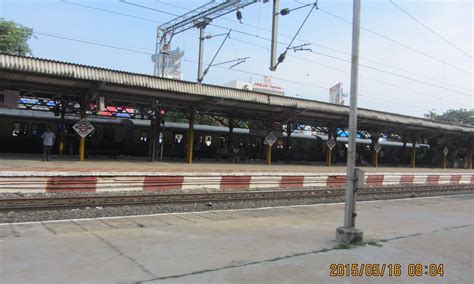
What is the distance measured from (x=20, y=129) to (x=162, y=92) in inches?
394

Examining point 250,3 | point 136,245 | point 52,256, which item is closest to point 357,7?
point 136,245

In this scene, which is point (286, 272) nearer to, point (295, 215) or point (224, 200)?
point (295, 215)

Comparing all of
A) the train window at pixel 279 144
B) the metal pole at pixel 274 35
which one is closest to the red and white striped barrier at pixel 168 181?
the metal pole at pixel 274 35

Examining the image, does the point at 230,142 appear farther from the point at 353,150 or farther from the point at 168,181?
the point at 353,150

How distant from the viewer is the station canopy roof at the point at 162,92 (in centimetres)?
1806

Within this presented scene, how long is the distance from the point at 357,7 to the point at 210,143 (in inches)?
1026

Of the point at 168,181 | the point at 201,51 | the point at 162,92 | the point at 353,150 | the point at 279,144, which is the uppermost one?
the point at 201,51

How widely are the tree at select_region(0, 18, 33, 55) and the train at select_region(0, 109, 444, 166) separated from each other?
22308 millimetres

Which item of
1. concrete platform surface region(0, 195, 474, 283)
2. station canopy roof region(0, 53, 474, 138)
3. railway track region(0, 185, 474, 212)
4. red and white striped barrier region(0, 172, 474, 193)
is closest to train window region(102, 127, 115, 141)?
station canopy roof region(0, 53, 474, 138)

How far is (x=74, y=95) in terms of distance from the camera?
21.8 meters

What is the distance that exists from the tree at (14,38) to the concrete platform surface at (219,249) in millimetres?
42510

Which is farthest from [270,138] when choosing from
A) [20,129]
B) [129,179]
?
[20,129]
